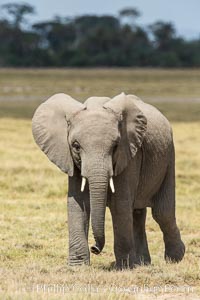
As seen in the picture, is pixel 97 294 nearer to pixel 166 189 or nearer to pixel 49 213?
pixel 166 189

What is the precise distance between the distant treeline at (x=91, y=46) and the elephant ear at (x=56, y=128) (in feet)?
359

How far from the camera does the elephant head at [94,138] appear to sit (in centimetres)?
782

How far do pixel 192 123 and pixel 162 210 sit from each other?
2315 cm

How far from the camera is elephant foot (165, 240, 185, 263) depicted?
32.0 ft

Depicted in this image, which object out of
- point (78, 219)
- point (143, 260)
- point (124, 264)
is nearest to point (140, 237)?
point (143, 260)

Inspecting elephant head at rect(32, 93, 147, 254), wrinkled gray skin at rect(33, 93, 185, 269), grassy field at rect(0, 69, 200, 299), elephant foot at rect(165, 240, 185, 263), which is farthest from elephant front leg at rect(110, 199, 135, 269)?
elephant foot at rect(165, 240, 185, 263)

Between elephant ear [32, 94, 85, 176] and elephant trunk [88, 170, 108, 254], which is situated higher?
elephant ear [32, 94, 85, 176]

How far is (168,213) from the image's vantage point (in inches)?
375

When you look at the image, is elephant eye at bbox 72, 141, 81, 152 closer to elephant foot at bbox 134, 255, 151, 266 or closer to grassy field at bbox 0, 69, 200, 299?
grassy field at bbox 0, 69, 200, 299

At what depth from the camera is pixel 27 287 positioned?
23.2 ft

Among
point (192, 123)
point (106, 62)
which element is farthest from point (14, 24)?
point (192, 123)

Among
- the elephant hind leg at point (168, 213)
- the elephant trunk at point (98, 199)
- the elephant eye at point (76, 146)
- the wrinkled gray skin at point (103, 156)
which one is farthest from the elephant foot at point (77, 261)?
the elephant hind leg at point (168, 213)

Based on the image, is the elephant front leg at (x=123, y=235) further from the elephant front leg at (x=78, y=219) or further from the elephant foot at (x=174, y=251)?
the elephant foot at (x=174, y=251)

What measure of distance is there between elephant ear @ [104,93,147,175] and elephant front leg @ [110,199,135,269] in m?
0.41
